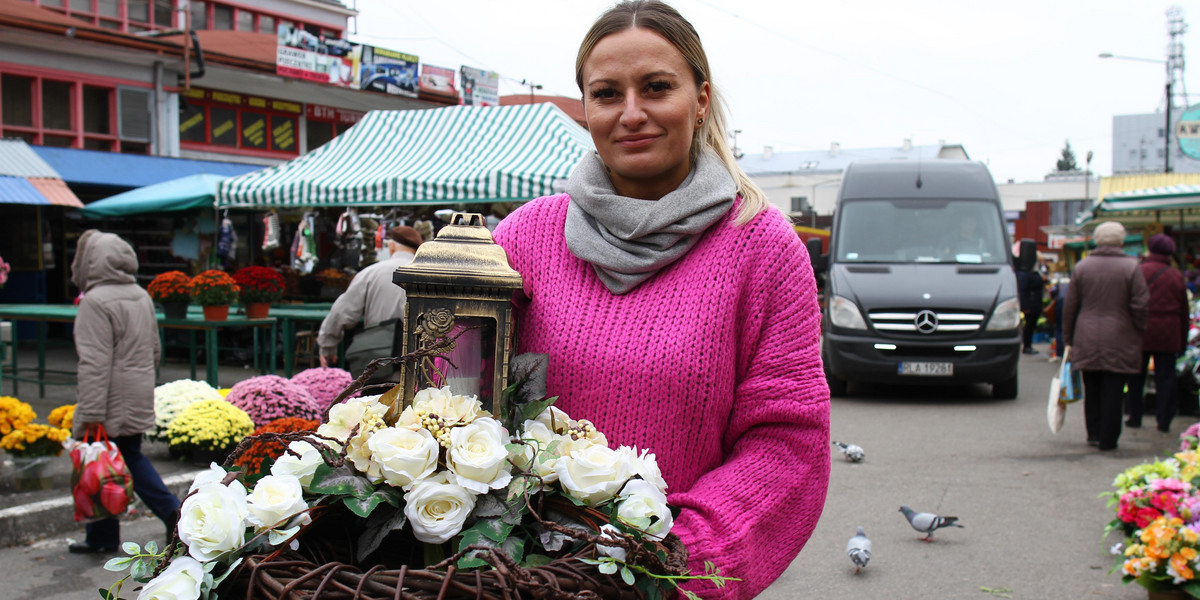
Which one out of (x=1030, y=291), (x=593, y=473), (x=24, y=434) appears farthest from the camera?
(x=1030, y=291)

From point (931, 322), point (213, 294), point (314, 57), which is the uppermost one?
point (314, 57)

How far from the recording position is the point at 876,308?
35.4 feet

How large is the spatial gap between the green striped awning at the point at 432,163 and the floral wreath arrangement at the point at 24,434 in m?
5.00

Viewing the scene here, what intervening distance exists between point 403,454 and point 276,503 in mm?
181

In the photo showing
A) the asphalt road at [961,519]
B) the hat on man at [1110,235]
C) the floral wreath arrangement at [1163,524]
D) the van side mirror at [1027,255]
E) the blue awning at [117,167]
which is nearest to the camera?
the floral wreath arrangement at [1163,524]

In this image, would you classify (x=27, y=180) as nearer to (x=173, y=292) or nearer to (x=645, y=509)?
(x=173, y=292)

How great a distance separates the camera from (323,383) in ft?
26.3

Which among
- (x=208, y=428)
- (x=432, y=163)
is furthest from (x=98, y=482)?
(x=432, y=163)

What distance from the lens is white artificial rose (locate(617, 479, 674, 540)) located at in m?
1.30

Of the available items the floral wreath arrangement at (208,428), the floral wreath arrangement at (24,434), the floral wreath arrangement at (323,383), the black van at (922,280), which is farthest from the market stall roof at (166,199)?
the black van at (922,280)

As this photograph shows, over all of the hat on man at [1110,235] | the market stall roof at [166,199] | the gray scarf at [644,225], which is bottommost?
the gray scarf at [644,225]

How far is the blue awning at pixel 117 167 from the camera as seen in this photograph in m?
17.6

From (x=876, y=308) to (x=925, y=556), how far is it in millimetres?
5677

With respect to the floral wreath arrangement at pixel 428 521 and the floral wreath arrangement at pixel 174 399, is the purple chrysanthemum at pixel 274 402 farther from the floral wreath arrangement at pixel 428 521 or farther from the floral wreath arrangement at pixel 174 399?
the floral wreath arrangement at pixel 428 521
